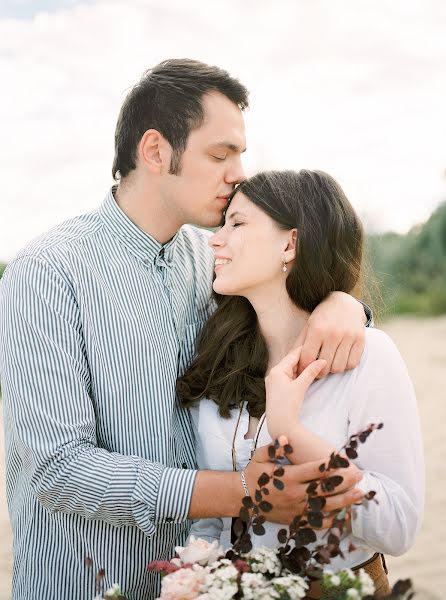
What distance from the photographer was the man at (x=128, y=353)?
2363 millimetres

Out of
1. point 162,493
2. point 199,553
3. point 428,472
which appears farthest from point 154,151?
point 428,472

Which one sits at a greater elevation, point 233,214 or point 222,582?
point 233,214

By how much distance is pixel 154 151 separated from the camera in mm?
2936

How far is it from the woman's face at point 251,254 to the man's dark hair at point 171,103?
41 centimetres

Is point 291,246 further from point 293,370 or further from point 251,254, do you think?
point 293,370

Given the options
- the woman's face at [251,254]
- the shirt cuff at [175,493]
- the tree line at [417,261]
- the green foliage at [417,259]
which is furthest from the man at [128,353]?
the green foliage at [417,259]

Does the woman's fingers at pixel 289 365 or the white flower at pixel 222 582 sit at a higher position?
the woman's fingers at pixel 289 365

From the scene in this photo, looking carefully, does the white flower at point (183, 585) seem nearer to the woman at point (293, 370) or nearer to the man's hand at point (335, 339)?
the woman at point (293, 370)

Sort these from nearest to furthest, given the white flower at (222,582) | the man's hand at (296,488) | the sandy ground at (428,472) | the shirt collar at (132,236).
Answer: the white flower at (222,582) → the man's hand at (296,488) → the shirt collar at (132,236) → the sandy ground at (428,472)

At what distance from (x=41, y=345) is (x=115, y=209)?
63 centimetres

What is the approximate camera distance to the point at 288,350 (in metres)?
2.69

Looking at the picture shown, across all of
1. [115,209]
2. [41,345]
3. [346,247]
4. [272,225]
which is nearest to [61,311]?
[41,345]

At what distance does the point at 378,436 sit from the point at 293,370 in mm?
320

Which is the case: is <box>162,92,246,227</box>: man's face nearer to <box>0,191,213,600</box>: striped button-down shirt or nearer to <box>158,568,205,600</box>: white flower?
<box>0,191,213,600</box>: striped button-down shirt
